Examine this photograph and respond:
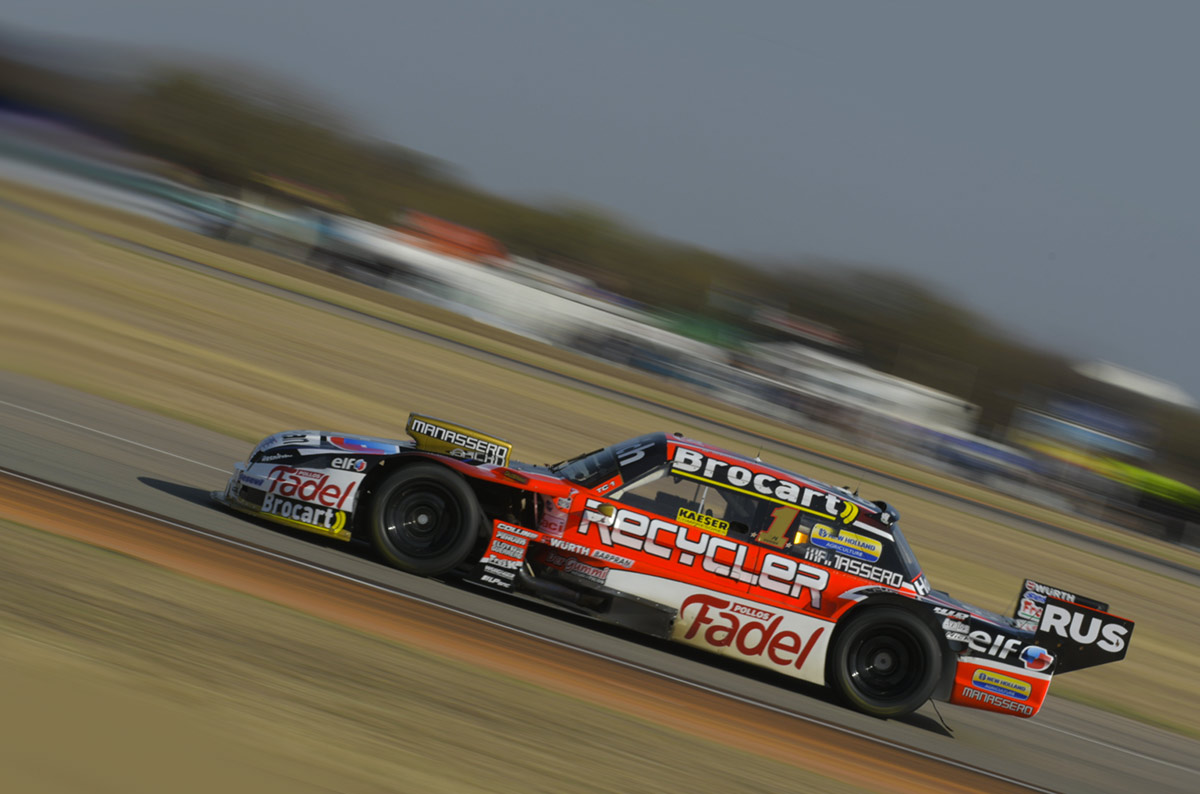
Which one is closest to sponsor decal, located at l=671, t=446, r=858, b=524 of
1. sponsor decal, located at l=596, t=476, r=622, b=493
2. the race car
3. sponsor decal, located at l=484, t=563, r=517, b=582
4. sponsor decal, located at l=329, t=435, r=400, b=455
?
the race car

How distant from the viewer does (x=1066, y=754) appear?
27.6 ft

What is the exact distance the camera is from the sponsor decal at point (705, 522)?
8039mm

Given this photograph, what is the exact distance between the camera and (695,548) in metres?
7.99

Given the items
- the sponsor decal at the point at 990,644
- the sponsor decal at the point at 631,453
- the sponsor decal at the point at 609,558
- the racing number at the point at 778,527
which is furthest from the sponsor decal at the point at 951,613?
the sponsor decal at the point at 631,453

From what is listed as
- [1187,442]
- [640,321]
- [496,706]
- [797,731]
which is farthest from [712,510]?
[1187,442]

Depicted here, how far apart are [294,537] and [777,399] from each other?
32.9 meters

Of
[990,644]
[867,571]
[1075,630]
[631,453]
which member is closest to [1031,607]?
[1075,630]

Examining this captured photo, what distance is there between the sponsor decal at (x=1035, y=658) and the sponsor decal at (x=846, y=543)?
4.02ft

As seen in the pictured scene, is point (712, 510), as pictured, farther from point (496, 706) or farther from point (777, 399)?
point (777, 399)

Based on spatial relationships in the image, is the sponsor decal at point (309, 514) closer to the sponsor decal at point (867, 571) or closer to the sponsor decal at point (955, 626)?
the sponsor decal at point (867, 571)

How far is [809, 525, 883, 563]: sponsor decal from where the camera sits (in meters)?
8.16

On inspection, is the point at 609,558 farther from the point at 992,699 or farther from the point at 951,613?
the point at 992,699

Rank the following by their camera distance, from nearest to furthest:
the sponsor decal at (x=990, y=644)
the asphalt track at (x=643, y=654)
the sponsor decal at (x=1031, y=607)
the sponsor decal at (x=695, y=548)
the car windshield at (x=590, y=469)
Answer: the asphalt track at (x=643, y=654) → the sponsor decal at (x=695, y=548) → the sponsor decal at (x=990, y=644) → the car windshield at (x=590, y=469) → the sponsor decal at (x=1031, y=607)

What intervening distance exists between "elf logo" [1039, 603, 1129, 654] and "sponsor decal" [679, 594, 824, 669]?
174cm
